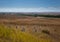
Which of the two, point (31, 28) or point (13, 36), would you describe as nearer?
point (13, 36)

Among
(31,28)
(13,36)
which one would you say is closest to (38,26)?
(31,28)

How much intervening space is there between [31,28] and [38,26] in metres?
0.17

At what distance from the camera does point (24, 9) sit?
3.84 meters

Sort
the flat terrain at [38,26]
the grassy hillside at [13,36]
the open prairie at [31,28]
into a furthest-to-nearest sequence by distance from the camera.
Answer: the flat terrain at [38,26], the open prairie at [31,28], the grassy hillside at [13,36]

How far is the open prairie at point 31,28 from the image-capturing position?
10.7 ft

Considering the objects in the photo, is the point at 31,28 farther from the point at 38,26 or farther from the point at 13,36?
the point at 13,36

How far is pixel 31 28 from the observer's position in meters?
3.73

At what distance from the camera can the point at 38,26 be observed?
12.5 feet

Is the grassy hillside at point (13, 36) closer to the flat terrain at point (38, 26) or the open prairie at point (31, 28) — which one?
the open prairie at point (31, 28)

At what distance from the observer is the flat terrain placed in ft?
11.7

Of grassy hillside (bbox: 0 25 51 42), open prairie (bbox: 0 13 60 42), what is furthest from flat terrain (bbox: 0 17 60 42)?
grassy hillside (bbox: 0 25 51 42)

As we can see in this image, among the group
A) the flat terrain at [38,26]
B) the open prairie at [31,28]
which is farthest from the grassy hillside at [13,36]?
the flat terrain at [38,26]

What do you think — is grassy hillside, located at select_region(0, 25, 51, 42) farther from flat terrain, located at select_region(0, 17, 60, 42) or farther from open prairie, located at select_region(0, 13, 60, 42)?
flat terrain, located at select_region(0, 17, 60, 42)

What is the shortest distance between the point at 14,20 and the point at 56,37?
3.12 ft
